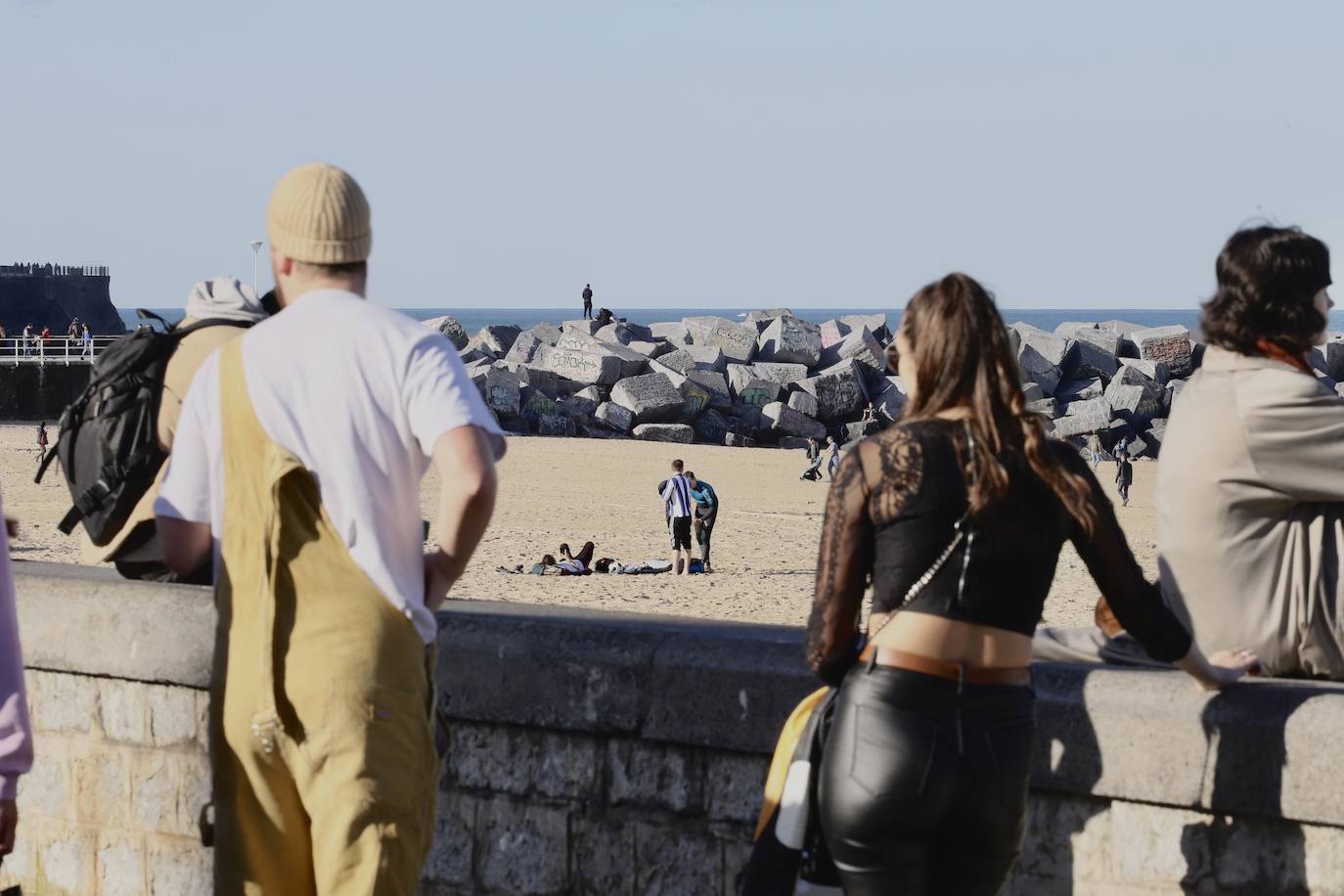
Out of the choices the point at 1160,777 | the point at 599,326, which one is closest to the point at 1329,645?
the point at 1160,777

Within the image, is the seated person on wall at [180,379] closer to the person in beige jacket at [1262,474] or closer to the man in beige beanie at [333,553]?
the man in beige beanie at [333,553]

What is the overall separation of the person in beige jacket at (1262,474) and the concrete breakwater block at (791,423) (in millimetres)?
34435

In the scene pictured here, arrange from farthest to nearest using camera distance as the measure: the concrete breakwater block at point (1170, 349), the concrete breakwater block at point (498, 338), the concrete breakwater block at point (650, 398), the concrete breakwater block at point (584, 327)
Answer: the concrete breakwater block at point (498, 338), the concrete breakwater block at point (584, 327), the concrete breakwater block at point (1170, 349), the concrete breakwater block at point (650, 398)

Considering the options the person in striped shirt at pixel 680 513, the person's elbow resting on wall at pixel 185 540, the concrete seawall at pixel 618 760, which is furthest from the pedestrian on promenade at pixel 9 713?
the person in striped shirt at pixel 680 513

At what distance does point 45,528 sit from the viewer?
1998cm

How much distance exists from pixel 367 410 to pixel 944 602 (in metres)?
1.00

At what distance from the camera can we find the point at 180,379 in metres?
3.88

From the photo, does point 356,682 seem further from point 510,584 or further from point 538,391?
point 538,391

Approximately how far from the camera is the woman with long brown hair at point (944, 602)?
2.81m

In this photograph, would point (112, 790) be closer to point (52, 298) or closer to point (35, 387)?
point (35, 387)

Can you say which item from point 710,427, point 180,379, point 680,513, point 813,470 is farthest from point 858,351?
point 180,379

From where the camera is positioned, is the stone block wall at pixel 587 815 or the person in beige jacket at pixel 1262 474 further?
the stone block wall at pixel 587 815

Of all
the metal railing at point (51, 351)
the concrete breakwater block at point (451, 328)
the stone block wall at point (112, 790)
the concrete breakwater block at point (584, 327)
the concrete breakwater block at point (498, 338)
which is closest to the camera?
the stone block wall at point (112, 790)

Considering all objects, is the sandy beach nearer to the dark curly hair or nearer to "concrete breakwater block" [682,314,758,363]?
the dark curly hair
